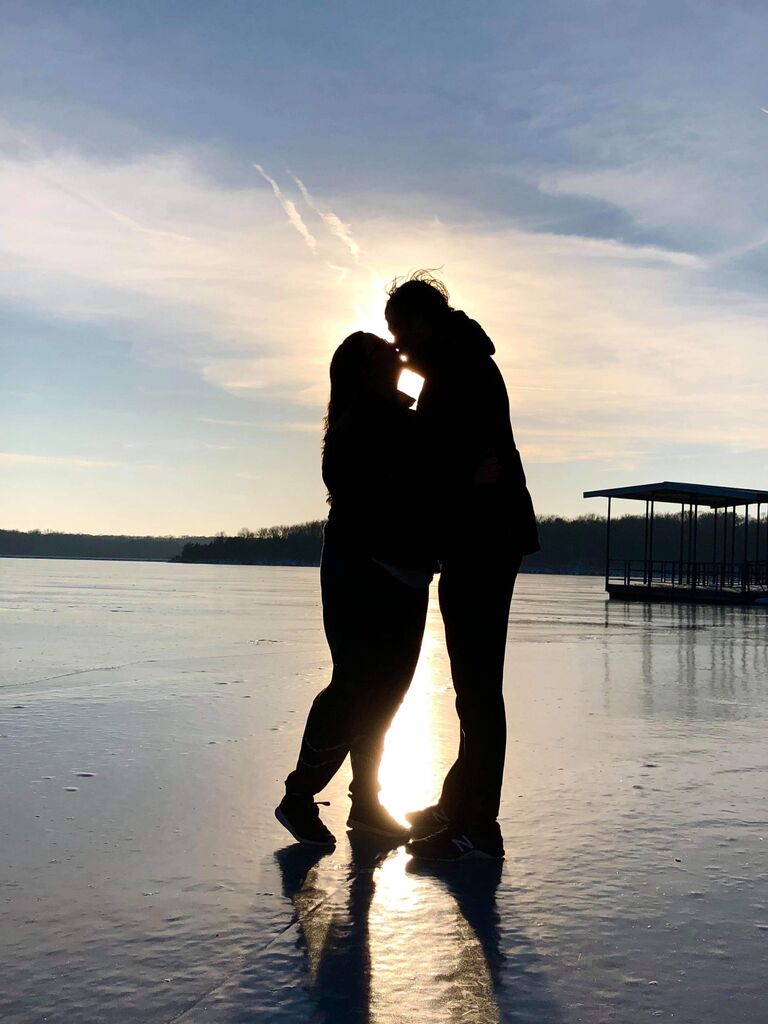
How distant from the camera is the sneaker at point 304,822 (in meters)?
3.27

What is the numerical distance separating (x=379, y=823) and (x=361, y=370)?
58.5 inches

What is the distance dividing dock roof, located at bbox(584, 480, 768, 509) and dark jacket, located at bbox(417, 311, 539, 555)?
2412cm

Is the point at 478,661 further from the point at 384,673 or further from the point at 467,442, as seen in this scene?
the point at 467,442

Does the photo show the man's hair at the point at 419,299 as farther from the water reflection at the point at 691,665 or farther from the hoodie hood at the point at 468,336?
the water reflection at the point at 691,665

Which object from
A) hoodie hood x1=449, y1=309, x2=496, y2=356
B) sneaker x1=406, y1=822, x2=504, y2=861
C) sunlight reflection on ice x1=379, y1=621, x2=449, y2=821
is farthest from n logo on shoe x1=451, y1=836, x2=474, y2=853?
hoodie hood x1=449, y1=309, x2=496, y2=356

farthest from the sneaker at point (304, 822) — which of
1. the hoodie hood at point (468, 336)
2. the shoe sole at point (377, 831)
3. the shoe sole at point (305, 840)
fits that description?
the hoodie hood at point (468, 336)

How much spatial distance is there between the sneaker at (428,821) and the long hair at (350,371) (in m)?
1.30

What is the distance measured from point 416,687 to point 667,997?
5.55 metres

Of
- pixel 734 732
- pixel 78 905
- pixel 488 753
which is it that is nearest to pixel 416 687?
pixel 734 732

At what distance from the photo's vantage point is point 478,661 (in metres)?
3.22

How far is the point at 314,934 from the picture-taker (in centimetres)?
242

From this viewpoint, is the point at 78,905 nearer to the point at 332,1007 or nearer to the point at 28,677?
the point at 332,1007

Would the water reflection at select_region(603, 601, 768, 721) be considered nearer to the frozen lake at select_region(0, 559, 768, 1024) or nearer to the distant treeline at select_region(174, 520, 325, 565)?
the frozen lake at select_region(0, 559, 768, 1024)

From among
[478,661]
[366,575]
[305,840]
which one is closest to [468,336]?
[366,575]
